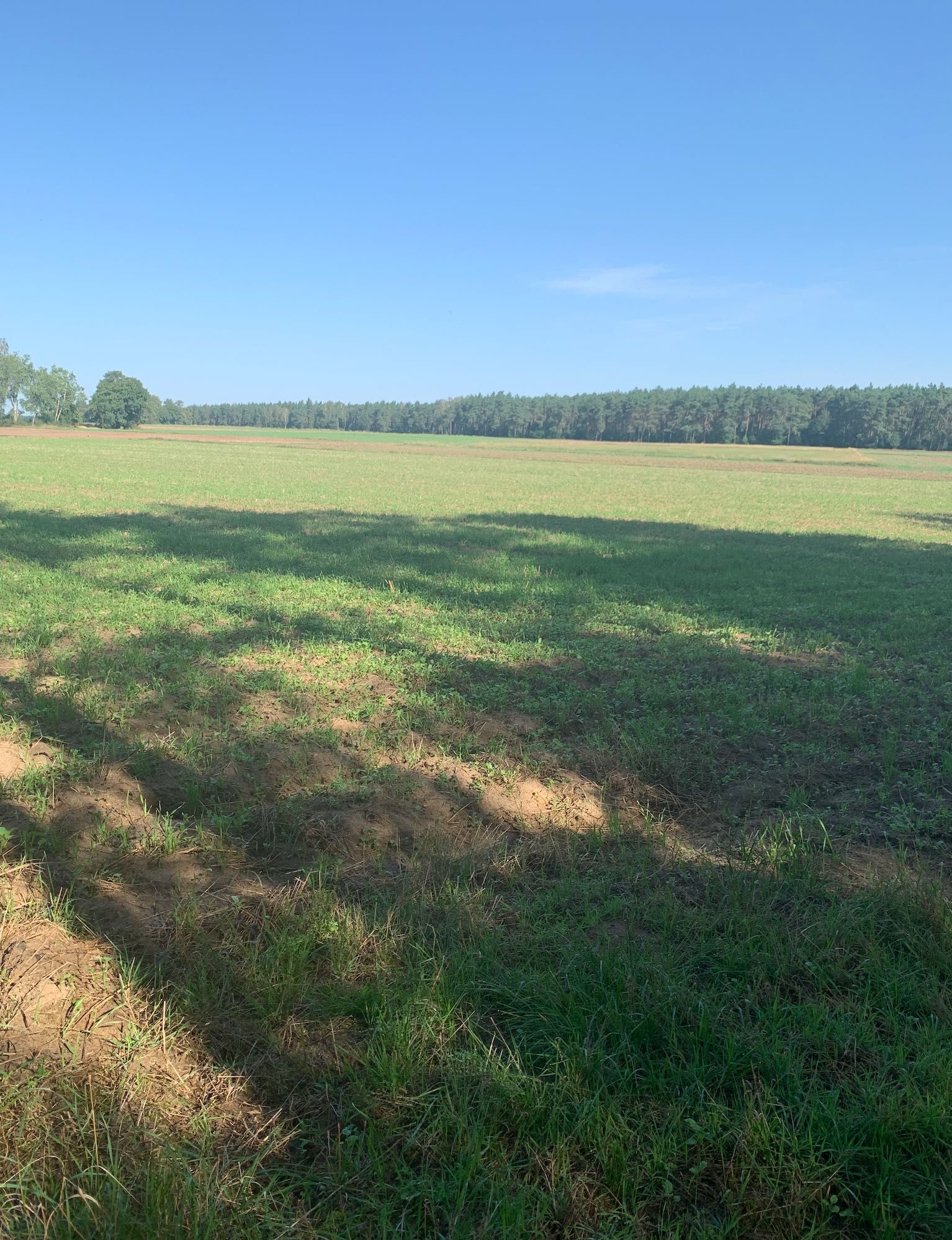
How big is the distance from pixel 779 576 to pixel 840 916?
1169 cm

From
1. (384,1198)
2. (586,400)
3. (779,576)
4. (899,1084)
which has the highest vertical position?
(586,400)

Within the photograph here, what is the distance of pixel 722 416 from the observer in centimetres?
13512

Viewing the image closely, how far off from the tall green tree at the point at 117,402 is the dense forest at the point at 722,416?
63687 mm

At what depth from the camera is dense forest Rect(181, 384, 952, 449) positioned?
116812mm

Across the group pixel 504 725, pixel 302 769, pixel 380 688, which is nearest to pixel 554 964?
pixel 302 769

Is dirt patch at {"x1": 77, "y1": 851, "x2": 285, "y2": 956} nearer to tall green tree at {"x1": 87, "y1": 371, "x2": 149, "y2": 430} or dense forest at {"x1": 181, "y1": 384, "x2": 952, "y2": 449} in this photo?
dense forest at {"x1": 181, "y1": 384, "x2": 952, "y2": 449}

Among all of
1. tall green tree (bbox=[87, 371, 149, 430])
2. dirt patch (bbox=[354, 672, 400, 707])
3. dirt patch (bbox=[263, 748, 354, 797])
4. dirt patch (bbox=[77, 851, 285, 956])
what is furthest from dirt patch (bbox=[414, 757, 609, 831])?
tall green tree (bbox=[87, 371, 149, 430])

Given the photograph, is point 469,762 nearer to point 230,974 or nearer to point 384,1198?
point 230,974

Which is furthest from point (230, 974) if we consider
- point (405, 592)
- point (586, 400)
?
point (586, 400)

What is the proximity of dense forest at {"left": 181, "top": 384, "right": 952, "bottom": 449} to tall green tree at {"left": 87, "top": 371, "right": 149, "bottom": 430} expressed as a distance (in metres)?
63.7

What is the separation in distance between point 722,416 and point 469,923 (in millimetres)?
143785

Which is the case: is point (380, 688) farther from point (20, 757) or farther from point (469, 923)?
point (469, 923)

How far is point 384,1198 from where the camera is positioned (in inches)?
92.5

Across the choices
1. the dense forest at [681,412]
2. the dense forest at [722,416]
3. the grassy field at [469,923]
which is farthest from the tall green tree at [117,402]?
the grassy field at [469,923]
